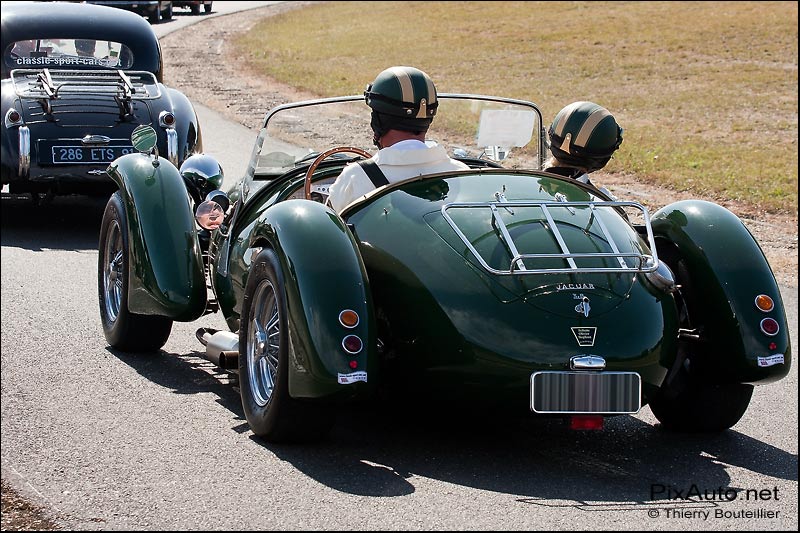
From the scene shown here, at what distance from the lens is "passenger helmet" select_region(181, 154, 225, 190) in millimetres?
8109

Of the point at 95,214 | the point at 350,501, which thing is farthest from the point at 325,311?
the point at 95,214

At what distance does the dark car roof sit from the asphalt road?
656 cm

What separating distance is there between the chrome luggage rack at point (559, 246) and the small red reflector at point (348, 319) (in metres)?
0.54

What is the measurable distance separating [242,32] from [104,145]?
929 inches

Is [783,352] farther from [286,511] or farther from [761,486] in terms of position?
[286,511]

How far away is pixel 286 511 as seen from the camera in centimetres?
469

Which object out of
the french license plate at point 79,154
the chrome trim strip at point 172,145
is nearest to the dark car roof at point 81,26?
the chrome trim strip at point 172,145

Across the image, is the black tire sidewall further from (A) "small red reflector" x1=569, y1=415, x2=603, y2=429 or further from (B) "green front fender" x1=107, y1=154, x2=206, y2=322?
(A) "small red reflector" x1=569, y1=415, x2=603, y2=429

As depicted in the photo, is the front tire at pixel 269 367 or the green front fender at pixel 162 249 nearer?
the front tire at pixel 269 367

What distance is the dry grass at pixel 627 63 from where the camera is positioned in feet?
55.8

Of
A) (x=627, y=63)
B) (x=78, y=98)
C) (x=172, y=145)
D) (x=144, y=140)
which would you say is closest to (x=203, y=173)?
(x=144, y=140)

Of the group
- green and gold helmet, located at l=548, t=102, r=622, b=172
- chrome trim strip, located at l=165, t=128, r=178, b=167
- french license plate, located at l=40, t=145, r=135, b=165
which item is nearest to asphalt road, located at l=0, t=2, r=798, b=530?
green and gold helmet, located at l=548, t=102, r=622, b=172

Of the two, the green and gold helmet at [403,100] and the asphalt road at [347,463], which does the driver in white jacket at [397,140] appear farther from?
the asphalt road at [347,463]

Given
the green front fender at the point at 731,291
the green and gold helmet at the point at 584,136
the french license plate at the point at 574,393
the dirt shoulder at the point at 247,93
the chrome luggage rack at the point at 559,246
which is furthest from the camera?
the dirt shoulder at the point at 247,93
